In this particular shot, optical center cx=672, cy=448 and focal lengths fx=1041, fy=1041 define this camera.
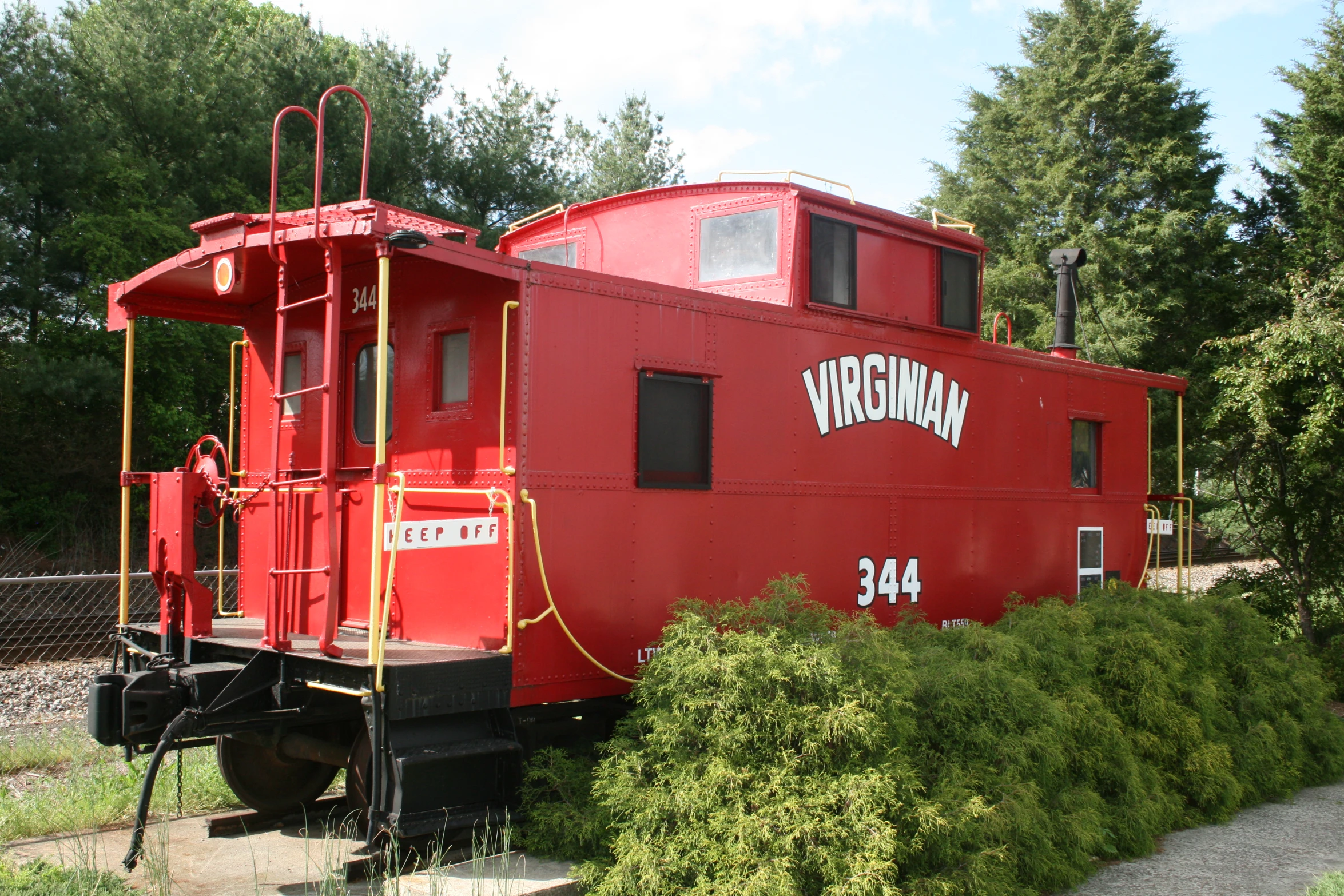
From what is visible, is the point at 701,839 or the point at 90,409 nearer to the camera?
the point at 701,839

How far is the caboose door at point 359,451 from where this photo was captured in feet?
21.4

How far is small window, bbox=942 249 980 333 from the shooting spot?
28.0 ft

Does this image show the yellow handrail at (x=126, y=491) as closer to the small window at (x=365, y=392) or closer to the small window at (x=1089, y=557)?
the small window at (x=365, y=392)

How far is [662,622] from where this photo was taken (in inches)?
251

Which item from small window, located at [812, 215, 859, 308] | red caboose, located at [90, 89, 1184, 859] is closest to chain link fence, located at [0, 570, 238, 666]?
red caboose, located at [90, 89, 1184, 859]

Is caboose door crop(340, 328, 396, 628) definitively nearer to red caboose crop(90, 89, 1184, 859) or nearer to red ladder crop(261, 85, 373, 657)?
red caboose crop(90, 89, 1184, 859)

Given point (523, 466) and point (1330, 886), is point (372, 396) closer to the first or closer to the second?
point (523, 466)

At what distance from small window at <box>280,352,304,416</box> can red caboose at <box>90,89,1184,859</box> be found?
0.14ft

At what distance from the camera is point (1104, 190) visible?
84.0 feet

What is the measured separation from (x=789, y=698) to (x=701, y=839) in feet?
2.78

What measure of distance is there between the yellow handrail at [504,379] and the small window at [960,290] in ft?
13.8

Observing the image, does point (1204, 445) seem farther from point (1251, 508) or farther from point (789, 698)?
point (789, 698)

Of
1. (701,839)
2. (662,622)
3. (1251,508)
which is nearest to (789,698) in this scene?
(701,839)

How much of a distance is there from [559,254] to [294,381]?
2.41 metres
